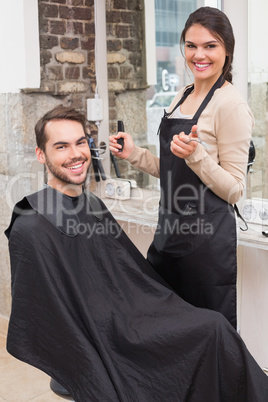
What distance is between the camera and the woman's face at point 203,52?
2.04 m

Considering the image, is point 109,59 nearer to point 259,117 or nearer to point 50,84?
point 50,84

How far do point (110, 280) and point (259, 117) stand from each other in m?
1.00

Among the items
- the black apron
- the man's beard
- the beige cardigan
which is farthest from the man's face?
the beige cardigan

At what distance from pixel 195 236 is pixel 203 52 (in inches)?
25.4

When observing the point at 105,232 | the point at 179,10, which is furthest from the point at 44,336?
the point at 179,10

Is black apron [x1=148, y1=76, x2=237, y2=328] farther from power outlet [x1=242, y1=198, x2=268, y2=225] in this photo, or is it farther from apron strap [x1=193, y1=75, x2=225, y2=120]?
power outlet [x1=242, y1=198, x2=268, y2=225]

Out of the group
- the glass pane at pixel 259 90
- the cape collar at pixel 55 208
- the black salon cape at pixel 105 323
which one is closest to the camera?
the black salon cape at pixel 105 323

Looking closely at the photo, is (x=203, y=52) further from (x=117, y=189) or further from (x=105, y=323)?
(x=117, y=189)

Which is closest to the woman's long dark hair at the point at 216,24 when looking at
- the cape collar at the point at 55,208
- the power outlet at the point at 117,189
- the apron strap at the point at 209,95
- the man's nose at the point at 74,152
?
the apron strap at the point at 209,95

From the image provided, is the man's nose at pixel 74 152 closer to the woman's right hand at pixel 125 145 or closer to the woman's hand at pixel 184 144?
the woman's right hand at pixel 125 145

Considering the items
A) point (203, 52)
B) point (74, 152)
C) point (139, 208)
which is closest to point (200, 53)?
point (203, 52)

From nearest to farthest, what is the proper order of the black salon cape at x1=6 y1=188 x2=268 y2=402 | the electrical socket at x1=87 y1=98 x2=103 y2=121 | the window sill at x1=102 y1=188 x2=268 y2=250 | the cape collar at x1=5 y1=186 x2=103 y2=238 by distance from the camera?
the black salon cape at x1=6 y1=188 x2=268 y2=402 < the cape collar at x1=5 y1=186 x2=103 y2=238 < the window sill at x1=102 y1=188 x2=268 y2=250 < the electrical socket at x1=87 y1=98 x2=103 y2=121

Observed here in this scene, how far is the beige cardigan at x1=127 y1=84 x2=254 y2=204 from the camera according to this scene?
1.97 metres

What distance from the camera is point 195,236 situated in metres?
2.13
